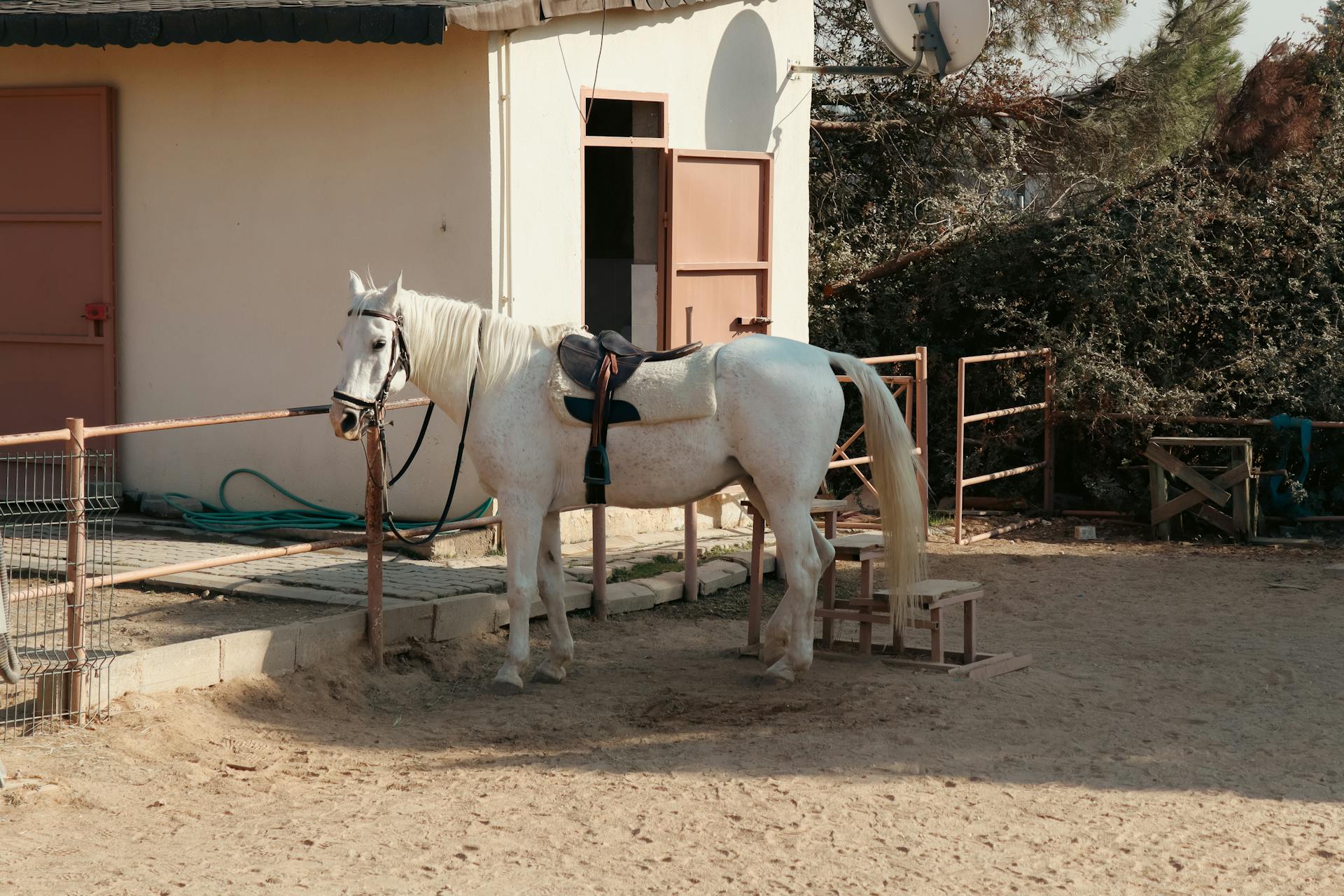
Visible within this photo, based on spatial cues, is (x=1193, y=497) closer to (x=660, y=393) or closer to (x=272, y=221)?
(x=660, y=393)

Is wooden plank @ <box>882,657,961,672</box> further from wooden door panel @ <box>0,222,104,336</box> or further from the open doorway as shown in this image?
wooden door panel @ <box>0,222,104,336</box>

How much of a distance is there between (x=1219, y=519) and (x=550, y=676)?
5.73 meters

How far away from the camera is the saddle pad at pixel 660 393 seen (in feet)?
19.4

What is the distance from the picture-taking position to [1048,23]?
1453cm

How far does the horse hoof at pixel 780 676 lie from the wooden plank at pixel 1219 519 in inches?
196

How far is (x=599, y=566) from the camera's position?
737cm

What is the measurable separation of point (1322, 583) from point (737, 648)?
157 inches

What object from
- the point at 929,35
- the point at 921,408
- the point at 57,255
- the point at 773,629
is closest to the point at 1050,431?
the point at 921,408

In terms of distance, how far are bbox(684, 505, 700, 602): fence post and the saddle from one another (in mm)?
1618

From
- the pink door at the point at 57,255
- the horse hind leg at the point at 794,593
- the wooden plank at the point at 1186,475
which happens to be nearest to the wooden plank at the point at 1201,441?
the wooden plank at the point at 1186,475

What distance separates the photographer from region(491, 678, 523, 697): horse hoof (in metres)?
6.07

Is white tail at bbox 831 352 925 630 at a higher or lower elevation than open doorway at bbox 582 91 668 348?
lower

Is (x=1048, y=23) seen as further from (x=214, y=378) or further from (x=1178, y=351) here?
(x=214, y=378)

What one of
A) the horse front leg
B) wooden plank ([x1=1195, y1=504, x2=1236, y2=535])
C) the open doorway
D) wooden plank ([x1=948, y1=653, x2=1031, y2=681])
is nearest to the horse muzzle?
the horse front leg
